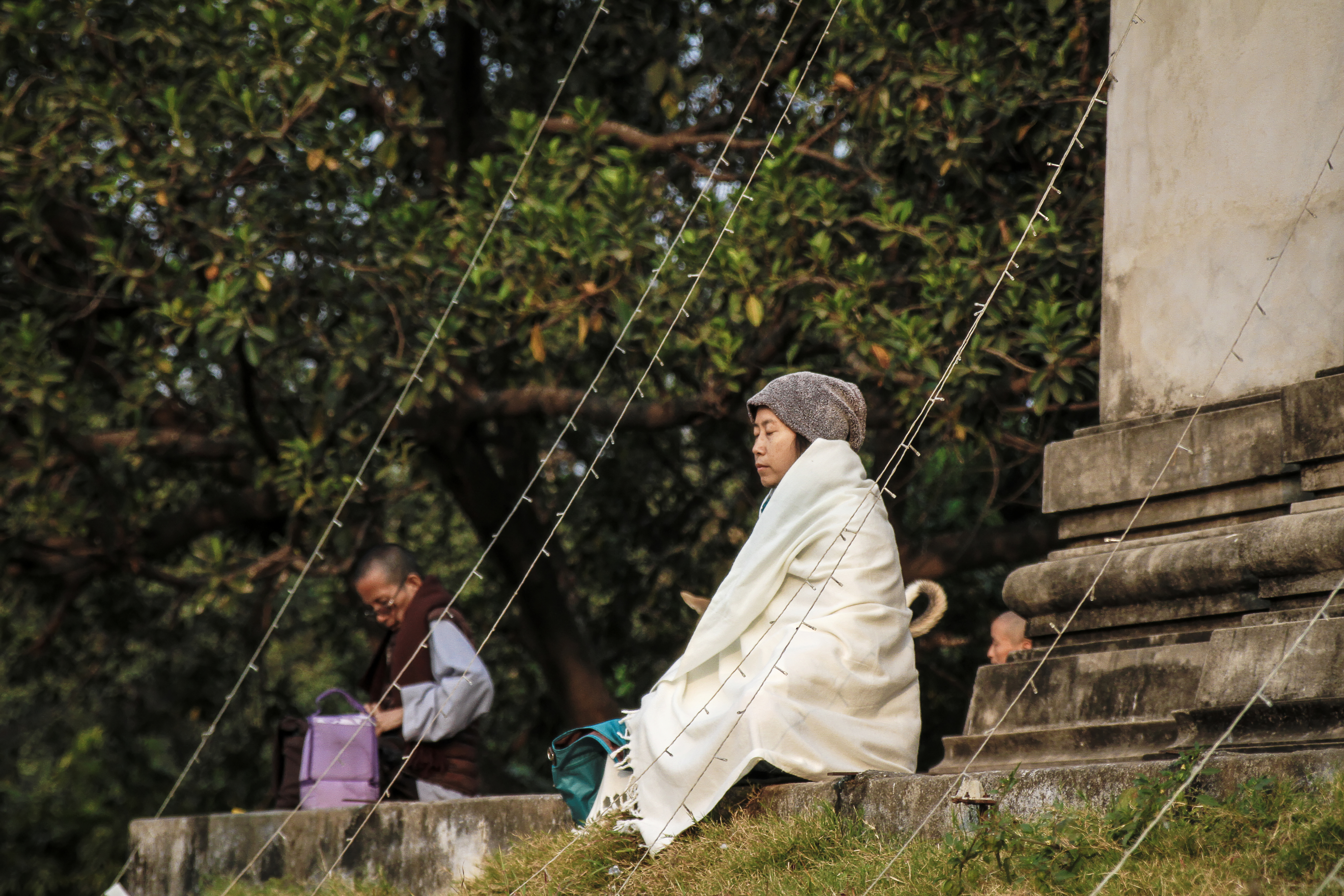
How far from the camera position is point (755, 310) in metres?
6.44

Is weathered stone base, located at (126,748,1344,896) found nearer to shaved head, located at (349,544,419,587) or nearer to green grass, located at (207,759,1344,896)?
green grass, located at (207,759,1344,896)

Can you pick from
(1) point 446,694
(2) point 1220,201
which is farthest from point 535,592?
(2) point 1220,201

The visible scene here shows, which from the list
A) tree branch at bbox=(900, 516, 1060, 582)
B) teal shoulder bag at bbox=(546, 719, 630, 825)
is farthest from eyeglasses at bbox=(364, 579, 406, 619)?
tree branch at bbox=(900, 516, 1060, 582)

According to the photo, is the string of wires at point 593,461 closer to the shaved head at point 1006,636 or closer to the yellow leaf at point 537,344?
the yellow leaf at point 537,344

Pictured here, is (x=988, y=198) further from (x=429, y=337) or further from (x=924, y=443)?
(x=429, y=337)

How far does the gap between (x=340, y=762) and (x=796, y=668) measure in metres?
2.45

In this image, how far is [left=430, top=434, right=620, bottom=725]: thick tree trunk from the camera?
27.0ft

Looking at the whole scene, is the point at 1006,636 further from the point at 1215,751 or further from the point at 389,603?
the point at 1215,751

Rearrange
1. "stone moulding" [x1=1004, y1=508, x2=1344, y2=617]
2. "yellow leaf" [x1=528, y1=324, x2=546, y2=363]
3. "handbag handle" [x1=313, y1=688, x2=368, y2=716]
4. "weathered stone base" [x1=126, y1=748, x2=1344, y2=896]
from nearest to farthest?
1. "weathered stone base" [x1=126, y1=748, x2=1344, y2=896]
2. "stone moulding" [x1=1004, y1=508, x2=1344, y2=617]
3. "handbag handle" [x1=313, y1=688, x2=368, y2=716]
4. "yellow leaf" [x1=528, y1=324, x2=546, y2=363]

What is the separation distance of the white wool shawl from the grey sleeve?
1521 mm

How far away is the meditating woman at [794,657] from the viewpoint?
13.1 feet

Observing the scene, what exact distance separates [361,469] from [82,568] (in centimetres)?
259

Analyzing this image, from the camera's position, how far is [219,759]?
1091 cm

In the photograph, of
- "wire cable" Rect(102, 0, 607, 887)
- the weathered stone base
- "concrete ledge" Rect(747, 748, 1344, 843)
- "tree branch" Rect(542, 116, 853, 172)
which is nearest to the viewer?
"concrete ledge" Rect(747, 748, 1344, 843)
